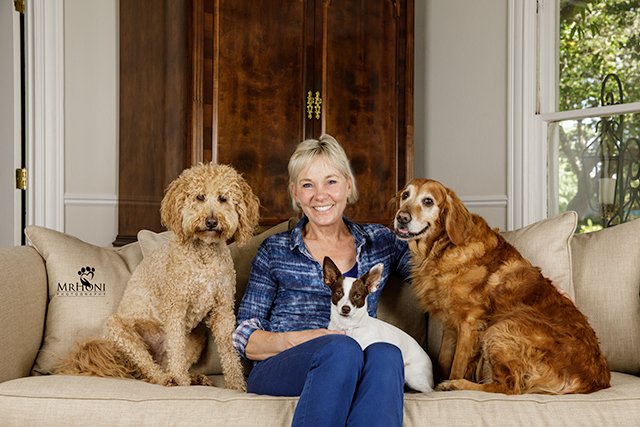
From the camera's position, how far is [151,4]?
12.7ft

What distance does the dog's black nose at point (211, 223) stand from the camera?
2.27 m

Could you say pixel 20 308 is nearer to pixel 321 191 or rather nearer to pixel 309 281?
pixel 309 281

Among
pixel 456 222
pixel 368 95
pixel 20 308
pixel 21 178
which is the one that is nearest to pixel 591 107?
pixel 368 95

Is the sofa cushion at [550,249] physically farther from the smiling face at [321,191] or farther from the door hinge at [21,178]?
the door hinge at [21,178]

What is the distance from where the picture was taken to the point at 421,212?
243 cm

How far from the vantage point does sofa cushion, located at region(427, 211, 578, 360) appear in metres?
2.59

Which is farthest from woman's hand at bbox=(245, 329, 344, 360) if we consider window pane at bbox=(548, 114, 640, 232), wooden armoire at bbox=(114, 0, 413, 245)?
window pane at bbox=(548, 114, 640, 232)

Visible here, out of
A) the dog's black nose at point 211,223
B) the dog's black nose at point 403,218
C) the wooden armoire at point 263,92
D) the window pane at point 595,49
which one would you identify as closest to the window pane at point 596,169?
the window pane at point 595,49

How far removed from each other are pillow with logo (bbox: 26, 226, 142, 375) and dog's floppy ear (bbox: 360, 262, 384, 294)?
89cm

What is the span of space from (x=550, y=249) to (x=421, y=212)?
53 cm

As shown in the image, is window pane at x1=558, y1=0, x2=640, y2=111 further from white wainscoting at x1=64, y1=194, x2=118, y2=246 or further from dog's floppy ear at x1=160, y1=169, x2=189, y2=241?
white wainscoting at x1=64, y1=194, x2=118, y2=246

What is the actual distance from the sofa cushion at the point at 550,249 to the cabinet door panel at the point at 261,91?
4.56 ft

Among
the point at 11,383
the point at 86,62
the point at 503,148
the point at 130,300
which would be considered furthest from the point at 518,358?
the point at 86,62

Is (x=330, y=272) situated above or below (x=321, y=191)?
below
